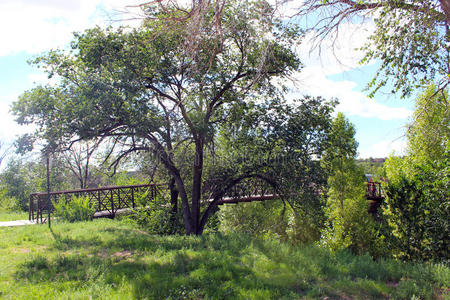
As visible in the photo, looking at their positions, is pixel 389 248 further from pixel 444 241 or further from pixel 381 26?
pixel 381 26

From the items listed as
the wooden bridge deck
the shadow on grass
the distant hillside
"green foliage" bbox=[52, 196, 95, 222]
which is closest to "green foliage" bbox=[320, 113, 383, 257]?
the wooden bridge deck

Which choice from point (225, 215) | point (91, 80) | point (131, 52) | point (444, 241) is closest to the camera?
point (444, 241)

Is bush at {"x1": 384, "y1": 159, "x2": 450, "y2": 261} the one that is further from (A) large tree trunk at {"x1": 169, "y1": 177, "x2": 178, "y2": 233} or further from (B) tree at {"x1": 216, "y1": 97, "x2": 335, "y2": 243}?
(A) large tree trunk at {"x1": 169, "y1": 177, "x2": 178, "y2": 233}

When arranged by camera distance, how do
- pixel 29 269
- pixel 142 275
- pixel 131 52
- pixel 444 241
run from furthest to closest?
pixel 131 52 → pixel 444 241 → pixel 29 269 → pixel 142 275

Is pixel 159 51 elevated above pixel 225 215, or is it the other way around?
pixel 159 51

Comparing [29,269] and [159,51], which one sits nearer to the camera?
[29,269]

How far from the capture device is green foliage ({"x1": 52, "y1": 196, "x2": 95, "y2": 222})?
43.5 feet

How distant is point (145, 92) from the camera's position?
9.84m

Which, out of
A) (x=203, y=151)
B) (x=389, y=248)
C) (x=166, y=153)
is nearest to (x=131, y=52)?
(x=166, y=153)

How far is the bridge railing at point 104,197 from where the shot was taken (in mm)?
13945

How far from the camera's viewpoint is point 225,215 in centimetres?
1878

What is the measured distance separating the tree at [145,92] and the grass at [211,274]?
12.0 ft

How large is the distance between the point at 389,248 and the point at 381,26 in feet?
18.1

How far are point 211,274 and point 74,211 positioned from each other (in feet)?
34.4
